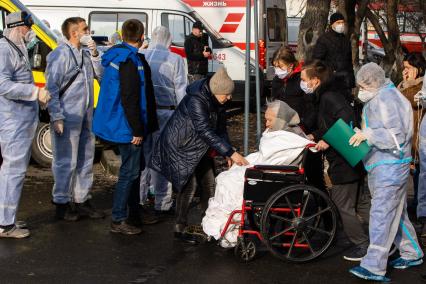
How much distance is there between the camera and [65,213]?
7.95 m

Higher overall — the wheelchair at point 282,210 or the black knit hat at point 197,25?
the black knit hat at point 197,25

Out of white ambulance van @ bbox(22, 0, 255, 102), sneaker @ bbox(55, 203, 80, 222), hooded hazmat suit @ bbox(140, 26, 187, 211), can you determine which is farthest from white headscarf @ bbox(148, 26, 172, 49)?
white ambulance van @ bbox(22, 0, 255, 102)

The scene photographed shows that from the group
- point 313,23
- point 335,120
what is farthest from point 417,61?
point 313,23

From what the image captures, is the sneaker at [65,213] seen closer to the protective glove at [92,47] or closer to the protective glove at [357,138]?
the protective glove at [92,47]

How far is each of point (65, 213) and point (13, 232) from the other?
0.79 metres

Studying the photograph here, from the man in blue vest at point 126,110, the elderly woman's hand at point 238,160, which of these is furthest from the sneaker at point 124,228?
the elderly woman's hand at point 238,160

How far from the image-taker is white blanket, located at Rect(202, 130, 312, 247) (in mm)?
6711

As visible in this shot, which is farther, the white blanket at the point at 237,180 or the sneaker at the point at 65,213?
the sneaker at the point at 65,213

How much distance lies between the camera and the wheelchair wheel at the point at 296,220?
6.54m

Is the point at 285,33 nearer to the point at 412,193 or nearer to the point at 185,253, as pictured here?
the point at 412,193

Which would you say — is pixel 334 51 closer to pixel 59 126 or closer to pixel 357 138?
pixel 59 126

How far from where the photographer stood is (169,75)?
8172 mm

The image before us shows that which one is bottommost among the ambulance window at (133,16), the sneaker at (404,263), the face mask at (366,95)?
the sneaker at (404,263)

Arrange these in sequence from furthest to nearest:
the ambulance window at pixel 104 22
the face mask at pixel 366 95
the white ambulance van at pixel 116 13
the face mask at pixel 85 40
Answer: the ambulance window at pixel 104 22, the white ambulance van at pixel 116 13, the face mask at pixel 85 40, the face mask at pixel 366 95
